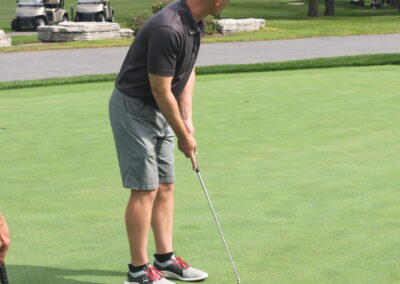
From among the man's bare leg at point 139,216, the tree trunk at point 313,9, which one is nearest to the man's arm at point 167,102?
the man's bare leg at point 139,216

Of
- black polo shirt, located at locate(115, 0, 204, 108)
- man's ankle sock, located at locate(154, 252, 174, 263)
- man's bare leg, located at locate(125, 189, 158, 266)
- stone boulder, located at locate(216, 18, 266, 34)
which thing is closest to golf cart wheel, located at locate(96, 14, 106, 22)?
stone boulder, located at locate(216, 18, 266, 34)

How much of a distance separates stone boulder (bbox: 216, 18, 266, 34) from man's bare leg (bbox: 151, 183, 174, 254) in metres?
25.2

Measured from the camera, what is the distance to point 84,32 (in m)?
27.7

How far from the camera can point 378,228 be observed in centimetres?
571

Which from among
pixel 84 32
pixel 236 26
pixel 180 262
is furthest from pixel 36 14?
pixel 180 262

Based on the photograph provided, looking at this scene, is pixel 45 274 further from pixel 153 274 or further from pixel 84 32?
pixel 84 32

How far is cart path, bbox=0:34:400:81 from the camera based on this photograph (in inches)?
775

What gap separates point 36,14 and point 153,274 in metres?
33.3

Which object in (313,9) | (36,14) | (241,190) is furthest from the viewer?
(313,9)

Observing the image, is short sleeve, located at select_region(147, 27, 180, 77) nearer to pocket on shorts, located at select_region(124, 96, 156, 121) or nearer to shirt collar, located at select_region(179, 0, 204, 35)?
shirt collar, located at select_region(179, 0, 204, 35)

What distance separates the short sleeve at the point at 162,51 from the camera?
4.45 metres

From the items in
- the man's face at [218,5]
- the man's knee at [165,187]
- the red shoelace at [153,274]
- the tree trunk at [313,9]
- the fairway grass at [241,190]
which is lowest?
the tree trunk at [313,9]

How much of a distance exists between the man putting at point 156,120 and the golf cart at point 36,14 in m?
32.8

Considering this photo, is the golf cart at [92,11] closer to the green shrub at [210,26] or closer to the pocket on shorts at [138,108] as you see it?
the green shrub at [210,26]
